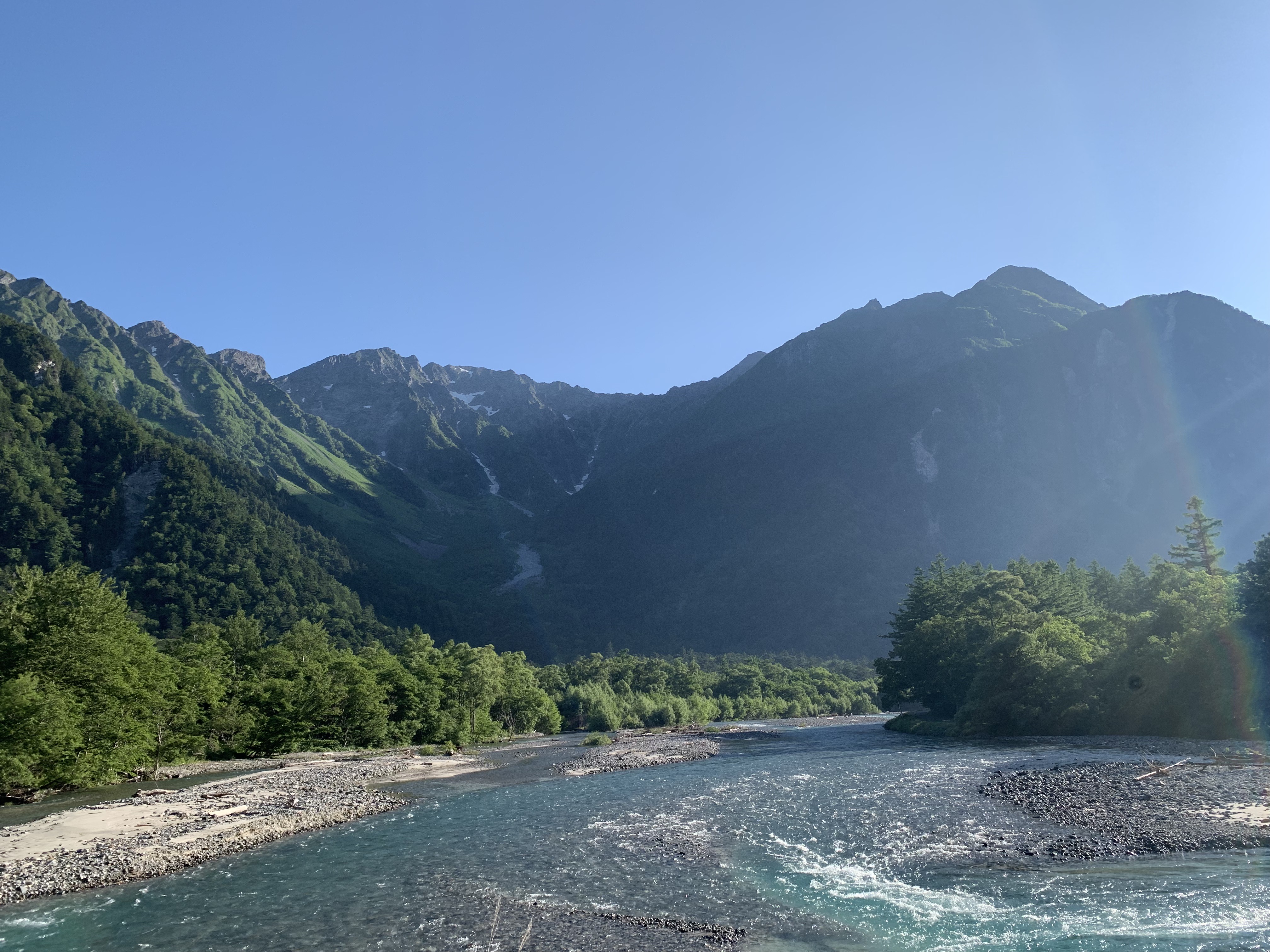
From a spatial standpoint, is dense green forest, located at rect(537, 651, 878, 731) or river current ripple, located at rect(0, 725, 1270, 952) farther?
dense green forest, located at rect(537, 651, 878, 731)

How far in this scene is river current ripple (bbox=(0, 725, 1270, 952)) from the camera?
65.2 ft

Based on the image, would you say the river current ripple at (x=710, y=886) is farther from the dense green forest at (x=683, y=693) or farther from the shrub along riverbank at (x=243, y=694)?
the dense green forest at (x=683, y=693)

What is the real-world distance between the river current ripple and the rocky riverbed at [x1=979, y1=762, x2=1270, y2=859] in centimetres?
124

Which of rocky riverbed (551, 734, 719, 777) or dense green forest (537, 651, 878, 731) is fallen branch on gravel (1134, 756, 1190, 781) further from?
dense green forest (537, 651, 878, 731)

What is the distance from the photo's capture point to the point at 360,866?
2873 centimetres

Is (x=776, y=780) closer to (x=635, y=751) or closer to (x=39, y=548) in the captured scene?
(x=635, y=751)

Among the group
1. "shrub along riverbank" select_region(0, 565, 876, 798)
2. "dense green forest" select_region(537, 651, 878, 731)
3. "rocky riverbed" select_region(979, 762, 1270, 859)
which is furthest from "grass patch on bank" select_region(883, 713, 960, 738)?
"dense green forest" select_region(537, 651, 878, 731)

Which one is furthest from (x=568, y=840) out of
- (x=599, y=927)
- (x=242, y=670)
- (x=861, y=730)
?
(x=861, y=730)

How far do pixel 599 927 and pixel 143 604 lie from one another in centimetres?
20273

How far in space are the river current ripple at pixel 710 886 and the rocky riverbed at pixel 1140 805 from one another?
1.24m

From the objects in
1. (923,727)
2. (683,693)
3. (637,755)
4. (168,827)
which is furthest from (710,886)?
(683,693)

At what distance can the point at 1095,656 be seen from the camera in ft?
237

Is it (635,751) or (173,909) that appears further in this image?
(635,751)

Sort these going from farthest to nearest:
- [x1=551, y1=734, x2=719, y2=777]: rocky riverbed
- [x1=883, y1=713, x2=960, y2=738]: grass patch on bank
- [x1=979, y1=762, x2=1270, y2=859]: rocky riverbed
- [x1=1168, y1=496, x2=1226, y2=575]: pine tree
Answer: [x1=1168, y1=496, x2=1226, y2=575]: pine tree → [x1=883, y1=713, x2=960, y2=738]: grass patch on bank → [x1=551, y1=734, x2=719, y2=777]: rocky riverbed → [x1=979, y1=762, x2=1270, y2=859]: rocky riverbed
